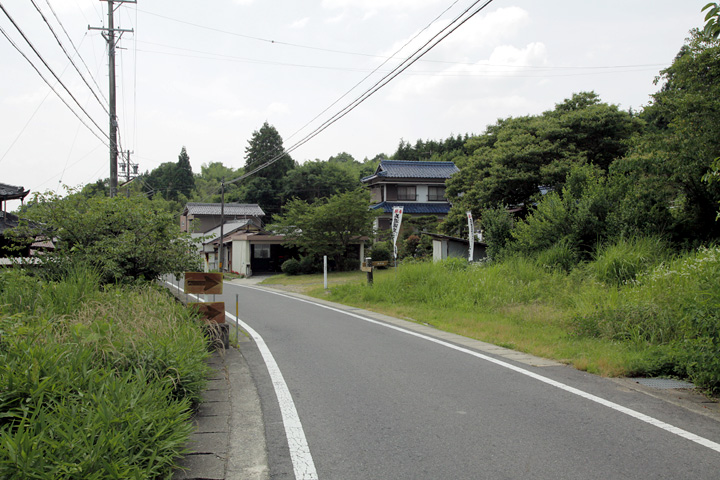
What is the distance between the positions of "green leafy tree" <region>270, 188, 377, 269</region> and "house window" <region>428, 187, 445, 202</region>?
39.8 ft

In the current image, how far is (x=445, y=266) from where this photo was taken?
1766 cm

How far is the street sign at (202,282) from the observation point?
799 cm

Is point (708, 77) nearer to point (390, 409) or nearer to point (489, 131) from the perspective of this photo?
point (390, 409)

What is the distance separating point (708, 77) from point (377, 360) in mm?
12196

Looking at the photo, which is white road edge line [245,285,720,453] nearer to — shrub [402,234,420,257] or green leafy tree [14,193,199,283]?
green leafy tree [14,193,199,283]

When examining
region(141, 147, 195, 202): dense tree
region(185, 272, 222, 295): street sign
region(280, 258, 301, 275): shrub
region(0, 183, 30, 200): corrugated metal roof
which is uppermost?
region(141, 147, 195, 202): dense tree

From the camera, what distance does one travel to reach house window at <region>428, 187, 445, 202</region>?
4497cm

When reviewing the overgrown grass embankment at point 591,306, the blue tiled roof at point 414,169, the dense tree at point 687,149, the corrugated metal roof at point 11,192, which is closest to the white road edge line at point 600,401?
the overgrown grass embankment at point 591,306

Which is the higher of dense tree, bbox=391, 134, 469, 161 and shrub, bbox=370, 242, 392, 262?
dense tree, bbox=391, 134, 469, 161

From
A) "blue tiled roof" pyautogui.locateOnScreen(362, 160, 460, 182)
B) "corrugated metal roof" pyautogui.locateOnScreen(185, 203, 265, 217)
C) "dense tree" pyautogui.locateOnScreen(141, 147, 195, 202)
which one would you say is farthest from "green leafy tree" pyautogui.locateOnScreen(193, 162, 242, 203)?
"blue tiled roof" pyautogui.locateOnScreen(362, 160, 460, 182)

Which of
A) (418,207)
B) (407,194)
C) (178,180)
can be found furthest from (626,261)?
(178,180)

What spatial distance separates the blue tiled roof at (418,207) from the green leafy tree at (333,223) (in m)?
9.48

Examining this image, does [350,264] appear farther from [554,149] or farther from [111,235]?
[111,235]

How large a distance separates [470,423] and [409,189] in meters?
40.4
